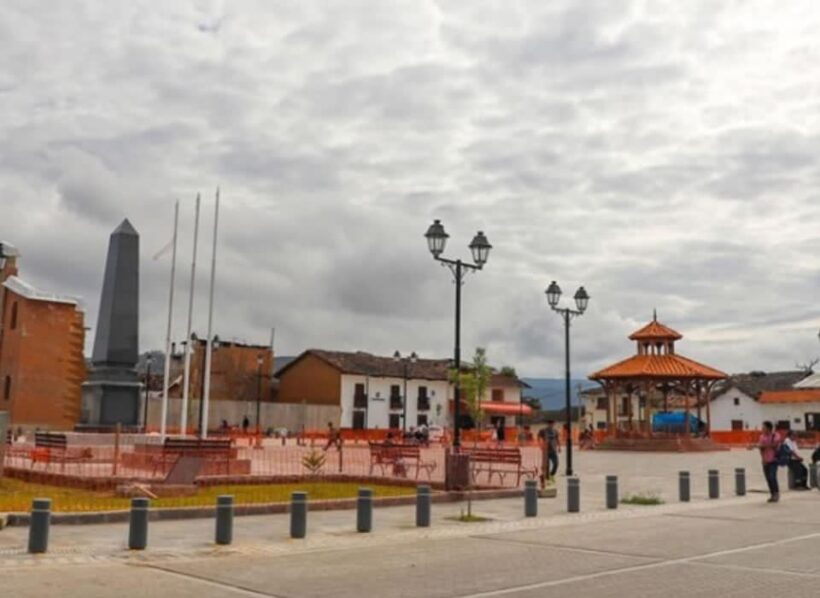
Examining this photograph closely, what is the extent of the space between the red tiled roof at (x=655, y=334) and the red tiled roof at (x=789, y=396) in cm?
2906

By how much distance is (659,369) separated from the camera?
47.3 meters

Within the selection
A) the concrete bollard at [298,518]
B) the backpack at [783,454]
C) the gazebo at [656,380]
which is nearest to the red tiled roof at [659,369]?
the gazebo at [656,380]

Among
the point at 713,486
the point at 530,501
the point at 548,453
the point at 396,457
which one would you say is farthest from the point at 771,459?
the point at 396,457

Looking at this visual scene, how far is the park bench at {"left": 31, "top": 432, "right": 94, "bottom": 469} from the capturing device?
74.3ft

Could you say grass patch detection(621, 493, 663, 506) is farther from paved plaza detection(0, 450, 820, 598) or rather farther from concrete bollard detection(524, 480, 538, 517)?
concrete bollard detection(524, 480, 538, 517)

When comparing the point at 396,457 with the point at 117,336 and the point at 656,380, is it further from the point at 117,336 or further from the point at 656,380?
the point at 656,380

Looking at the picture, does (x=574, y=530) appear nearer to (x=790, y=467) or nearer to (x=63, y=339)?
(x=790, y=467)

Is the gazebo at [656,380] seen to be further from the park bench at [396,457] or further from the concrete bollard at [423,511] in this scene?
the concrete bollard at [423,511]

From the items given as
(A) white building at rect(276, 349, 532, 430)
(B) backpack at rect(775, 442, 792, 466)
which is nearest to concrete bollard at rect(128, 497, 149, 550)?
(B) backpack at rect(775, 442, 792, 466)

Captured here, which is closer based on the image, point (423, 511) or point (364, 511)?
point (364, 511)

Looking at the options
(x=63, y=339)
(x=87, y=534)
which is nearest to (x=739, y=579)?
(x=87, y=534)

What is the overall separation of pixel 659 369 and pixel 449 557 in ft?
123

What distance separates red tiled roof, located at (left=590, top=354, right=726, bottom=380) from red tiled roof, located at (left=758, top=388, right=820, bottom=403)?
29.5m

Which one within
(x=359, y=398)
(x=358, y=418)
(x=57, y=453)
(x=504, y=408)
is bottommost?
(x=57, y=453)
